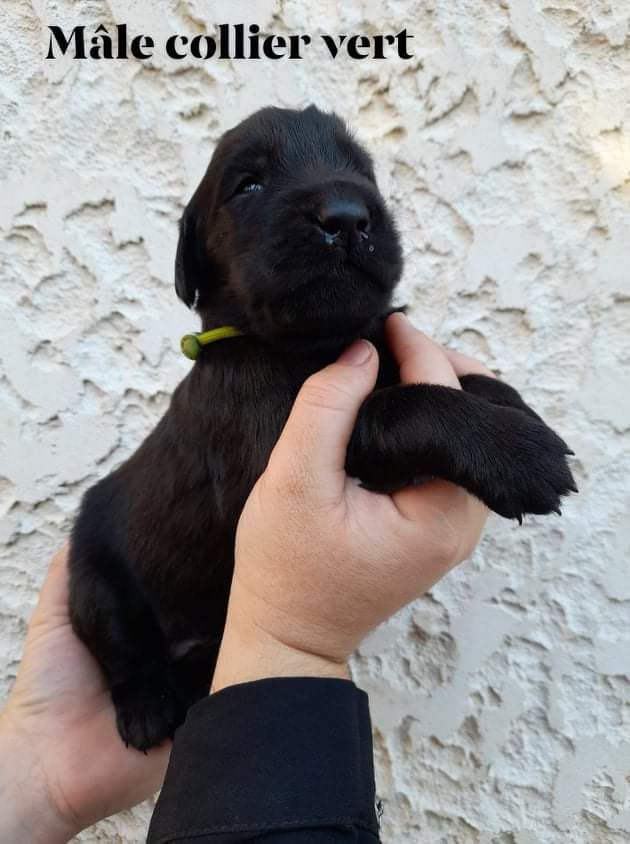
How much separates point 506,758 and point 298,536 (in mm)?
1207

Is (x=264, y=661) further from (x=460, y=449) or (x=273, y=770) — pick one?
(x=460, y=449)

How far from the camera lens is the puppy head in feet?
3.28

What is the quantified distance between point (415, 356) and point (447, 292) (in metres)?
0.68

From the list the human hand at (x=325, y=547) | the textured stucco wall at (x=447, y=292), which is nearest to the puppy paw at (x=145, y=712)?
the human hand at (x=325, y=547)

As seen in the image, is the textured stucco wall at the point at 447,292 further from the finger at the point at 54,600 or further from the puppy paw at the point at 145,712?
the puppy paw at the point at 145,712

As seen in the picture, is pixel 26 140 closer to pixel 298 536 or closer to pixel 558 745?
pixel 298 536

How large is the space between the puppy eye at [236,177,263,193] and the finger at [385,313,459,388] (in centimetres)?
37

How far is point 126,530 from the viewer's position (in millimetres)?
1489

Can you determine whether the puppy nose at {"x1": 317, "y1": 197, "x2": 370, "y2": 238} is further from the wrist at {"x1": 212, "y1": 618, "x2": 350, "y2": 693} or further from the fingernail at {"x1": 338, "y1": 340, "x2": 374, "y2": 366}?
the wrist at {"x1": 212, "y1": 618, "x2": 350, "y2": 693}

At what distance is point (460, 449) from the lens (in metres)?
0.96

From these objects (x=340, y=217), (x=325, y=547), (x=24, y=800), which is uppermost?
(x=340, y=217)

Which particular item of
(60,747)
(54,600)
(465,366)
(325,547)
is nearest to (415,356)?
(465,366)

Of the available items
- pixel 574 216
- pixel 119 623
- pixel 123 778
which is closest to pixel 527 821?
pixel 123 778

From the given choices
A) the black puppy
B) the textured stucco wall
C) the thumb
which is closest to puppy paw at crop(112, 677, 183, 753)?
the black puppy
